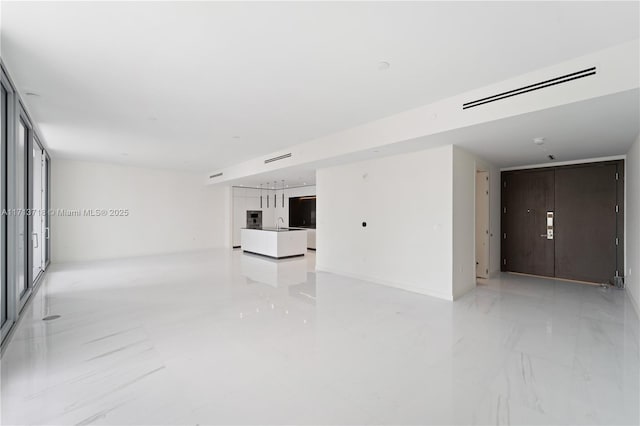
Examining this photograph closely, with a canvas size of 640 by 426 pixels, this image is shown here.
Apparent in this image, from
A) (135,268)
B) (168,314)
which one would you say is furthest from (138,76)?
(135,268)

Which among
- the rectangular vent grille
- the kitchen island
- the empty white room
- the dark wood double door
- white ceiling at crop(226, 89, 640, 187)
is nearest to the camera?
the empty white room

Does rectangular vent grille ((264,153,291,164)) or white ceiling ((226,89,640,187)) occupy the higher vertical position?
rectangular vent grille ((264,153,291,164))

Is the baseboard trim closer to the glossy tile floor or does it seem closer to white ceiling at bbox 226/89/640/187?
the glossy tile floor

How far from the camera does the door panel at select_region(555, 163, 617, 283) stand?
5441 millimetres

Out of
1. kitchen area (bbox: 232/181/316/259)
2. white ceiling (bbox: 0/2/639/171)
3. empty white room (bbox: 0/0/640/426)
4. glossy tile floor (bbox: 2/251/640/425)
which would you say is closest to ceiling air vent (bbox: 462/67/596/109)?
empty white room (bbox: 0/0/640/426)

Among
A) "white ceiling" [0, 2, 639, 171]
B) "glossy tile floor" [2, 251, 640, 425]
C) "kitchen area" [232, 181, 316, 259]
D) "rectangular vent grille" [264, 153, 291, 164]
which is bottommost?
"glossy tile floor" [2, 251, 640, 425]

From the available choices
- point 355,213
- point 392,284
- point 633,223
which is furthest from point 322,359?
point 633,223

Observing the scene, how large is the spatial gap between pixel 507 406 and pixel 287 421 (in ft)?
5.05

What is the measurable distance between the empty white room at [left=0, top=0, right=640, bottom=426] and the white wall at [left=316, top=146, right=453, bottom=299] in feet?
0.12

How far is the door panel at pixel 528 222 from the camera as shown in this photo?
6156mm

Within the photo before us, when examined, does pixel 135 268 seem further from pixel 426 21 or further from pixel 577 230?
pixel 577 230

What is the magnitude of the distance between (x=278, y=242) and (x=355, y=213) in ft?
9.95

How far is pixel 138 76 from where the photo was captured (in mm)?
3186

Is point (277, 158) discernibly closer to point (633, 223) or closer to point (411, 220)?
point (411, 220)
